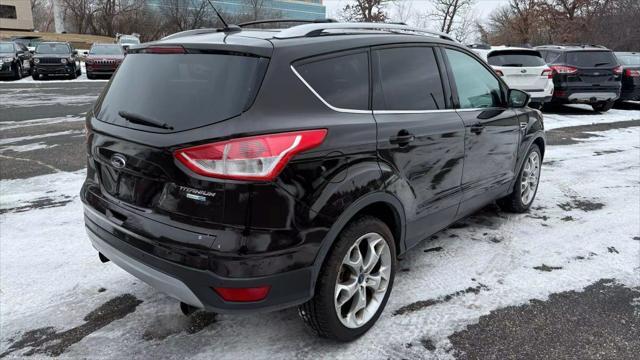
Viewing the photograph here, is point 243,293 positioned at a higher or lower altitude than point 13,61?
lower

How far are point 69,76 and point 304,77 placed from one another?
22.6 metres

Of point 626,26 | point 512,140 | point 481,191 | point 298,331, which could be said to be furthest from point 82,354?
point 626,26

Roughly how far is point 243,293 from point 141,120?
1.05m

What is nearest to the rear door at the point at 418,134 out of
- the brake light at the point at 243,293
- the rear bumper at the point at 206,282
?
the rear bumper at the point at 206,282

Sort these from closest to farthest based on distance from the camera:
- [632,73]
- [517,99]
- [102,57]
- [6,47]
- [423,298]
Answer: [423,298] < [517,99] < [632,73] < [6,47] < [102,57]

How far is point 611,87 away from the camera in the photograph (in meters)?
12.6

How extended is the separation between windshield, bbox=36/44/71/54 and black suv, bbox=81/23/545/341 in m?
21.9

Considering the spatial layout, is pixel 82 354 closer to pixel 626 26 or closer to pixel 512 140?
pixel 512 140

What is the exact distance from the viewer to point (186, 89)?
254cm

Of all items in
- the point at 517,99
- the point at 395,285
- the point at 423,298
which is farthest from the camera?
the point at 517,99

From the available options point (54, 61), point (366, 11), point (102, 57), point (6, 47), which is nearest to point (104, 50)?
point (102, 57)

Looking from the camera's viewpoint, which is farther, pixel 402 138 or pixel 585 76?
pixel 585 76

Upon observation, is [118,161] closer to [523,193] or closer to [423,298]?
[423,298]

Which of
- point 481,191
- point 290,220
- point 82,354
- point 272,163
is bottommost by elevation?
point 82,354
